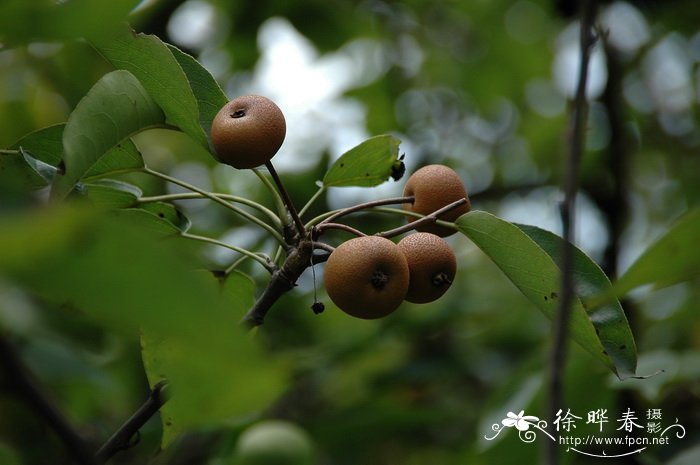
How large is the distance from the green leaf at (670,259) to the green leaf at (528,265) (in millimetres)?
309

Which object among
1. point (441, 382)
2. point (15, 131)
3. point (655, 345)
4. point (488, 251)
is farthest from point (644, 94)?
point (488, 251)

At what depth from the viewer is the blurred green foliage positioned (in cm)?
67

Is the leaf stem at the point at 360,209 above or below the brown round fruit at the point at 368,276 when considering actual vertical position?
above

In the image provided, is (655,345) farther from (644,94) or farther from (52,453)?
(52,453)

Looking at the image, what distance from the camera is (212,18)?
3.60 m

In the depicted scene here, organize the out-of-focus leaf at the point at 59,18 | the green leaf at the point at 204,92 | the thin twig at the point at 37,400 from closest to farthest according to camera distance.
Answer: the thin twig at the point at 37,400
the out-of-focus leaf at the point at 59,18
the green leaf at the point at 204,92

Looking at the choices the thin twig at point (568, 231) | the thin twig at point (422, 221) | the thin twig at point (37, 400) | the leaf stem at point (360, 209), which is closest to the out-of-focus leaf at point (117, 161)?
the leaf stem at point (360, 209)

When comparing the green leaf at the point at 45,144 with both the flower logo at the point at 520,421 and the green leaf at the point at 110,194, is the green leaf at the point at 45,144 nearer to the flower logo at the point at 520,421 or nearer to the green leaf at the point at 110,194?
the green leaf at the point at 110,194

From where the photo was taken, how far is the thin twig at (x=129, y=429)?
122cm

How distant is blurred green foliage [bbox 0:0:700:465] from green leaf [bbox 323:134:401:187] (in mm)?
269

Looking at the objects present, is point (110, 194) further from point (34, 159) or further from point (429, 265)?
point (429, 265)

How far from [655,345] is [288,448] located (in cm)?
234

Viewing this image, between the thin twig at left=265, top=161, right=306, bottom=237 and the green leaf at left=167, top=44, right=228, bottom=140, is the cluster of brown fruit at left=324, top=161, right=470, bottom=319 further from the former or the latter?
the green leaf at left=167, top=44, right=228, bottom=140

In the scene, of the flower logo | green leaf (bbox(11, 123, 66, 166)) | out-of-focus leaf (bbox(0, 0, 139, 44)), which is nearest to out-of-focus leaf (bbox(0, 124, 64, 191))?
green leaf (bbox(11, 123, 66, 166))
